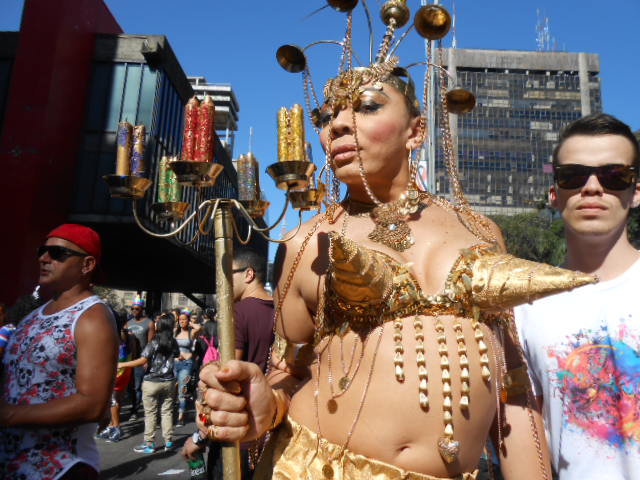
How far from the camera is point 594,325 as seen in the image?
1783 millimetres

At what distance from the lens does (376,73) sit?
1.81 meters

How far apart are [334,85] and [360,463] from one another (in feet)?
4.34

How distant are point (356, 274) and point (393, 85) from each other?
0.88 meters

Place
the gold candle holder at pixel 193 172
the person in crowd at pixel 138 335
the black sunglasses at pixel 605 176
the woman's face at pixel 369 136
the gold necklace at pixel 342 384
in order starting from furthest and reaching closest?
the person in crowd at pixel 138 335 → the black sunglasses at pixel 605 176 → the woman's face at pixel 369 136 → the gold necklace at pixel 342 384 → the gold candle holder at pixel 193 172

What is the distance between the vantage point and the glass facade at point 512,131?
81.0 m

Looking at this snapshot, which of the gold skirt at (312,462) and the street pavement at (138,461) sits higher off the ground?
the gold skirt at (312,462)

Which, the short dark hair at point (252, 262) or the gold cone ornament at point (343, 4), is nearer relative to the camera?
the gold cone ornament at point (343, 4)

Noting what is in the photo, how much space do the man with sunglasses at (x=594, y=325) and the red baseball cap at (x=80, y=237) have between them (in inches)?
86.6

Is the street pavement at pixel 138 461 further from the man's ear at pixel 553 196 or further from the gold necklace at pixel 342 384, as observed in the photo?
the man's ear at pixel 553 196

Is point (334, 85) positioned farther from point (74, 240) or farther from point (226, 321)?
point (74, 240)

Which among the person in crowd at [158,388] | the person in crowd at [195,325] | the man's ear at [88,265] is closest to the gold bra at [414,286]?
the man's ear at [88,265]

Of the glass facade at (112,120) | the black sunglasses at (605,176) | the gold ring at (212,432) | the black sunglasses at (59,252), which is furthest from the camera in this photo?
the glass facade at (112,120)

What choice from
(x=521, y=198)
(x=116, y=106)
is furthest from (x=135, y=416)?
(x=521, y=198)

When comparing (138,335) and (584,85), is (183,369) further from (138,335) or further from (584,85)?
(584,85)
